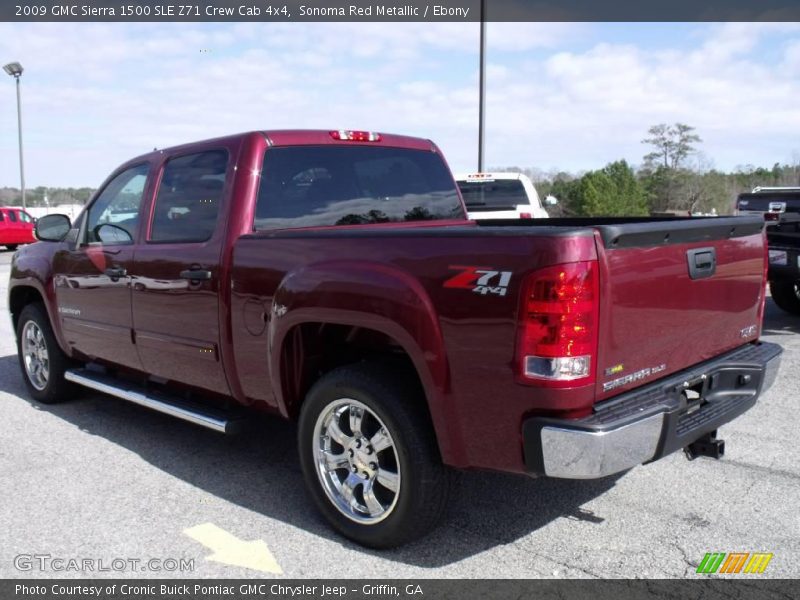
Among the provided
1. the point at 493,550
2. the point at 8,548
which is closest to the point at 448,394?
the point at 493,550

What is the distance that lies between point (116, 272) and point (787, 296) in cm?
808

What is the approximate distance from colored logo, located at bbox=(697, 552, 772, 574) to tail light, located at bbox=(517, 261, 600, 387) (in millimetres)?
1128

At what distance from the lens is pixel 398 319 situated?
310 cm

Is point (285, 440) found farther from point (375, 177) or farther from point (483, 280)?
point (483, 280)

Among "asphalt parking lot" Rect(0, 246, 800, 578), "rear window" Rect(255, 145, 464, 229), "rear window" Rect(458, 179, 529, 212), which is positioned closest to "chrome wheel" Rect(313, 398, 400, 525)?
"asphalt parking lot" Rect(0, 246, 800, 578)

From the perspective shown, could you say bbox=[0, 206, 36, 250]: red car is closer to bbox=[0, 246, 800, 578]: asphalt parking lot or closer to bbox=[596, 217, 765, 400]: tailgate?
bbox=[0, 246, 800, 578]: asphalt parking lot

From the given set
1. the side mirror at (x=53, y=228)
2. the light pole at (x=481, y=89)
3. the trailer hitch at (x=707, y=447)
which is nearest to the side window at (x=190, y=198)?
the side mirror at (x=53, y=228)

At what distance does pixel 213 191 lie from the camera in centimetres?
423

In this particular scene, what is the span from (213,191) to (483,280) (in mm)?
2036

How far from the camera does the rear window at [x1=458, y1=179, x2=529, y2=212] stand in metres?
12.2

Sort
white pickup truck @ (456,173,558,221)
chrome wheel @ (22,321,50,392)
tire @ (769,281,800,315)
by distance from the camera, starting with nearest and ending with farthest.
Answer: chrome wheel @ (22,321,50,392) → tire @ (769,281,800,315) → white pickup truck @ (456,173,558,221)

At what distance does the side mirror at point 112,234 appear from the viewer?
16.0 feet

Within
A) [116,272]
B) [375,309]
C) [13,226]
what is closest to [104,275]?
[116,272]

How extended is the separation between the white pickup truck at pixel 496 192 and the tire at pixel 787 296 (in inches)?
151
